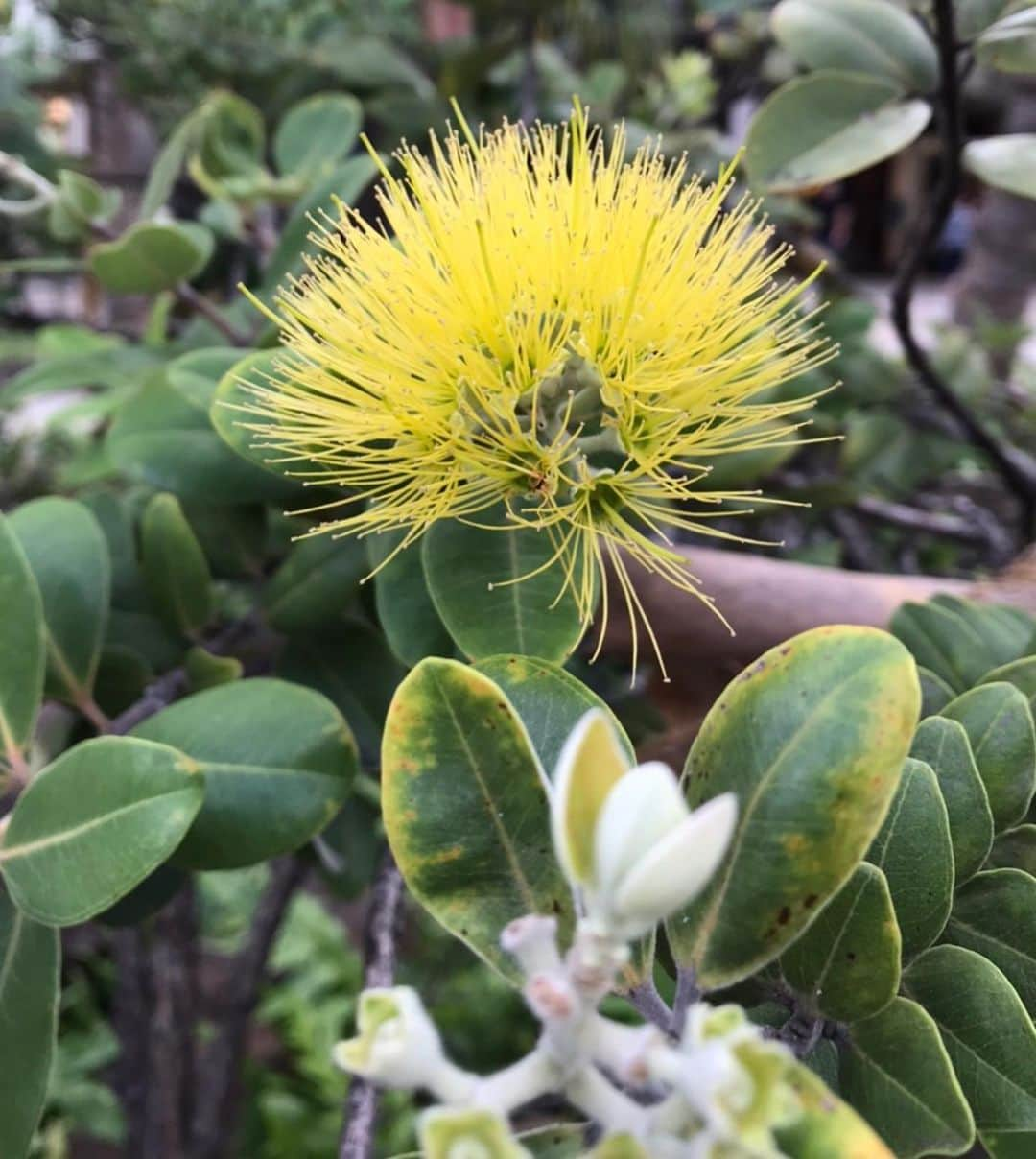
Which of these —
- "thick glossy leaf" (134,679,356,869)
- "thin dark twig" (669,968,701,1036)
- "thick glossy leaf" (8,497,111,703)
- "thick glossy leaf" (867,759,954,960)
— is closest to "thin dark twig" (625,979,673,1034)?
"thin dark twig" (669,968,701,1036)

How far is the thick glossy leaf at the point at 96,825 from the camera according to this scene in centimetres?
40

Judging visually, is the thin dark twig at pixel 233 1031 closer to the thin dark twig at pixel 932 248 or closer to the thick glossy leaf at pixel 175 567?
the thick glossy leaf at pixel 175 567

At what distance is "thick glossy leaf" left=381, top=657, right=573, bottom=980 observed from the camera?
1.11 ft

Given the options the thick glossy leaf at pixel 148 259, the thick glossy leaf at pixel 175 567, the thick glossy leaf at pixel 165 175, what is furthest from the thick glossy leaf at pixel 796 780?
the thick glossy leaf at pixel 165 175

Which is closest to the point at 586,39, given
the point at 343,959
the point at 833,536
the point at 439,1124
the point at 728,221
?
the point at 833,536

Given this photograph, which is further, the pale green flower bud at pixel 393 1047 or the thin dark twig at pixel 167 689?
the thin dark twig at pixel 167 689

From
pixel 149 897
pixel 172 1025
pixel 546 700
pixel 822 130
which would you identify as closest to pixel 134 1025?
pixel 172 1025

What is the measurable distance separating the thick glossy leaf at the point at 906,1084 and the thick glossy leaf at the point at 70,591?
0.49 metres

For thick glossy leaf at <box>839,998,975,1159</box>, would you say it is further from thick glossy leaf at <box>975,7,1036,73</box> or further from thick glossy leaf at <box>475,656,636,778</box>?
thick glossy leaf at <box>975,7,1036,73</box>

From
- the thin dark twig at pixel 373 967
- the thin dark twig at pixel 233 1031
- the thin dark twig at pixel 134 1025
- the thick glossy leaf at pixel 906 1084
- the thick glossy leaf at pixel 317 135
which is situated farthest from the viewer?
the thin dark twig at pixel 134 1025

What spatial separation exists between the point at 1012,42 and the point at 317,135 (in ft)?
2.08

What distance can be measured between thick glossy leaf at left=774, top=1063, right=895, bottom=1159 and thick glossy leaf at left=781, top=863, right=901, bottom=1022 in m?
0.09

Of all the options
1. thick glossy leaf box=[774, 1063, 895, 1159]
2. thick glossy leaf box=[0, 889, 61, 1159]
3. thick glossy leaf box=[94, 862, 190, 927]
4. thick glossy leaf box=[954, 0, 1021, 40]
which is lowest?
thick glossy leaf box=[94, 862, 190, 927]

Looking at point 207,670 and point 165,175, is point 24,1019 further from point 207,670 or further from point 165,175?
point 165,175
